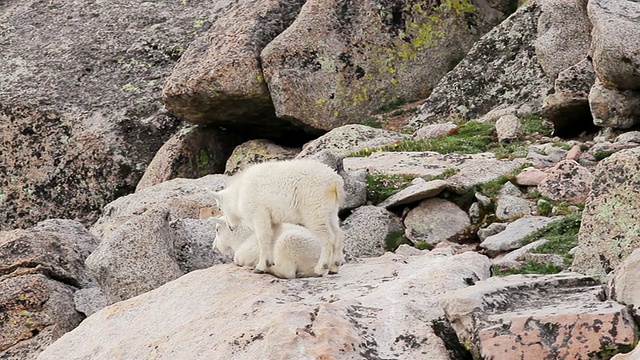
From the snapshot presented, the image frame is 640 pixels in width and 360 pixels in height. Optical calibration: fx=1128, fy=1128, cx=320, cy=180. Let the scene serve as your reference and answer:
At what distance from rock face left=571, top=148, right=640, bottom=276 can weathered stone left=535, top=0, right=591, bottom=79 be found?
13.9m

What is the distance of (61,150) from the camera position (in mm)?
33625

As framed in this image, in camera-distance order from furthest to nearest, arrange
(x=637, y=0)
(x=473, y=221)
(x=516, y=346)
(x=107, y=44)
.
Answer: (x=107, y=44), (x=637, y=0), (x=473, y=221), (x=516, y=346)

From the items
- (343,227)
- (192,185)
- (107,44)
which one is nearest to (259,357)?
(343,227)

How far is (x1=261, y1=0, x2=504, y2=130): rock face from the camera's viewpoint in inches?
1199

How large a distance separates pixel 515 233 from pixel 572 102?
7.26 metres

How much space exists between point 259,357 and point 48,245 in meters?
11.8

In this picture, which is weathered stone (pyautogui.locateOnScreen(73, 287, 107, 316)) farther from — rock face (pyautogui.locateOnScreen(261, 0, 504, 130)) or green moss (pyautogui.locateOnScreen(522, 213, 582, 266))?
rock face (pyautogui.locateOnScreen(261, 0, 504, 130))

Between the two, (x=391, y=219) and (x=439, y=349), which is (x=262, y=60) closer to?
(x=391, y=219)

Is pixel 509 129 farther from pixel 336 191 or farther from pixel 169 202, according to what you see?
pixel 336 191

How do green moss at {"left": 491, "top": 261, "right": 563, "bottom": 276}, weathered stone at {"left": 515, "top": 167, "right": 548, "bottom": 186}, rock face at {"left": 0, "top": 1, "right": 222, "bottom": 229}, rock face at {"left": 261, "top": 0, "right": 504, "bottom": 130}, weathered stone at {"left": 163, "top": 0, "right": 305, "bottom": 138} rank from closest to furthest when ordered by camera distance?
green moss at {"left": 491, "top": 261, "right": 563, "bottom": 276} → weathered stone at {"left": 515, "top": 167, "right": 548, "bottom": 186} → weathered stone at {"left": 163, "top": 0, "right": 305, "bottom": 138} → rock face at {"left": 261, "top": 0, "right": 504, "bottom": 130} → rock face at {"left": 0, "top": 1, "right": 222, "bottom": 229}

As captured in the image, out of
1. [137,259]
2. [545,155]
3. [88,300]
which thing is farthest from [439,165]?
[88,300]

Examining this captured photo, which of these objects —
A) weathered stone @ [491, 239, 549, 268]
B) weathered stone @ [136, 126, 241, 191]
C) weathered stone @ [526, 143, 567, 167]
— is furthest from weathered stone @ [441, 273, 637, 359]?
weathered stone @ [136, 126, 241, 191]

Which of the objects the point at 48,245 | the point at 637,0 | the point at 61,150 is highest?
the point at 637,0

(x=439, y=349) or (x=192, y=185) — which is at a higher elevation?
(x=439, y=349)
